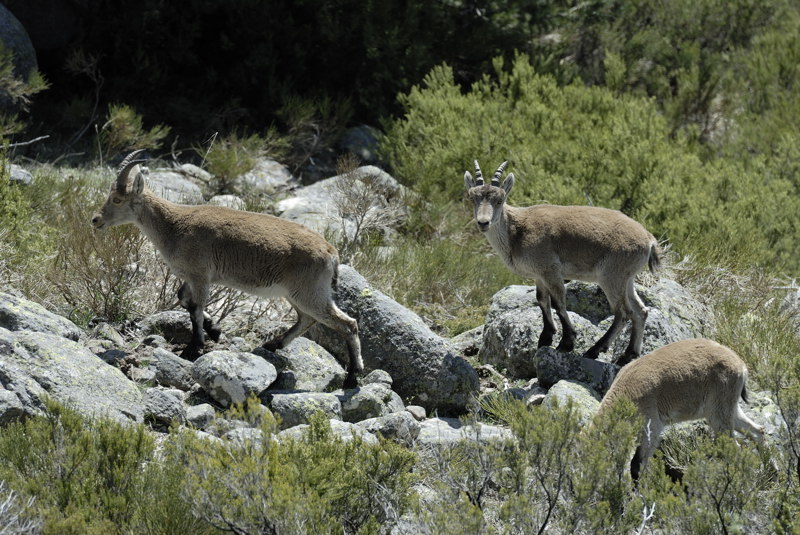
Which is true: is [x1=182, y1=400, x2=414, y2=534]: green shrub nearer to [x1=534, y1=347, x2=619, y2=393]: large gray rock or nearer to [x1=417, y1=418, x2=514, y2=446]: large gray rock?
[x1=417, y1=418, x2=514, y2=446]: large gray rock

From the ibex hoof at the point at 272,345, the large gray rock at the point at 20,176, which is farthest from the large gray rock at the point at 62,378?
the large gray rock at the point at 20,176

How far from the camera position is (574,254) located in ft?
35.9

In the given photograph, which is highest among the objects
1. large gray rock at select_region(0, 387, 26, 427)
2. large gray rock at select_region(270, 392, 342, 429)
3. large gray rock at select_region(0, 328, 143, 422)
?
large gray rock at select_region(0, 387, 26, 427)

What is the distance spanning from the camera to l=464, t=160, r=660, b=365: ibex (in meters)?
10.9

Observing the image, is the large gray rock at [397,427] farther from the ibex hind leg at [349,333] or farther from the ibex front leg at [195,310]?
the ibex front leg at [195,310]

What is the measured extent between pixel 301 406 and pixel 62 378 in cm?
204

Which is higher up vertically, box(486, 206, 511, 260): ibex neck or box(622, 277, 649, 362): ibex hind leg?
box(486, 206, 511, 260): ibex neck

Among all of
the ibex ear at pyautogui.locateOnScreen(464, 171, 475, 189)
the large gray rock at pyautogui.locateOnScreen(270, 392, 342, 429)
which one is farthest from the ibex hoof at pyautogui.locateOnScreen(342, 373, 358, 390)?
the ibex ear at pyautogui.locateOnScreen(464, 171, 475, 189)

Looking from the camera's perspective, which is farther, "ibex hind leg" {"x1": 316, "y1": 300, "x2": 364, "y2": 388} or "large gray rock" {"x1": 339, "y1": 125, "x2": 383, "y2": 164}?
"large gray rock" {"x1": 339, "y1": 125, "x2": 383, "y2": 164}

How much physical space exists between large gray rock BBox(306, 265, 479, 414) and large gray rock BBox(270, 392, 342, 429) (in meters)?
1.12

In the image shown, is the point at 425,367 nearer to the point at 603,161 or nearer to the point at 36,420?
the point at 36,420

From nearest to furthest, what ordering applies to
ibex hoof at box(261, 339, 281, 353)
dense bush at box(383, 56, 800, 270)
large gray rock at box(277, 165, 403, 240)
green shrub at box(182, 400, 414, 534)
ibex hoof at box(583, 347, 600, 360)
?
green shrub at box(182, 400, 414, 534), ibex hoof at box(261, 339, 281, 353), ibex hoof at box(583, 347, 600, 360), large gray rock at box(277, 165, 403, 240), dense bush at box(383, 56, 800, 270)

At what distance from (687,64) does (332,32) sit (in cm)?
820

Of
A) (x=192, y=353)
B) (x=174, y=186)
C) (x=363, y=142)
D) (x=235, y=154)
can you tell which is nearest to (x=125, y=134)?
(x=174, y=186)
